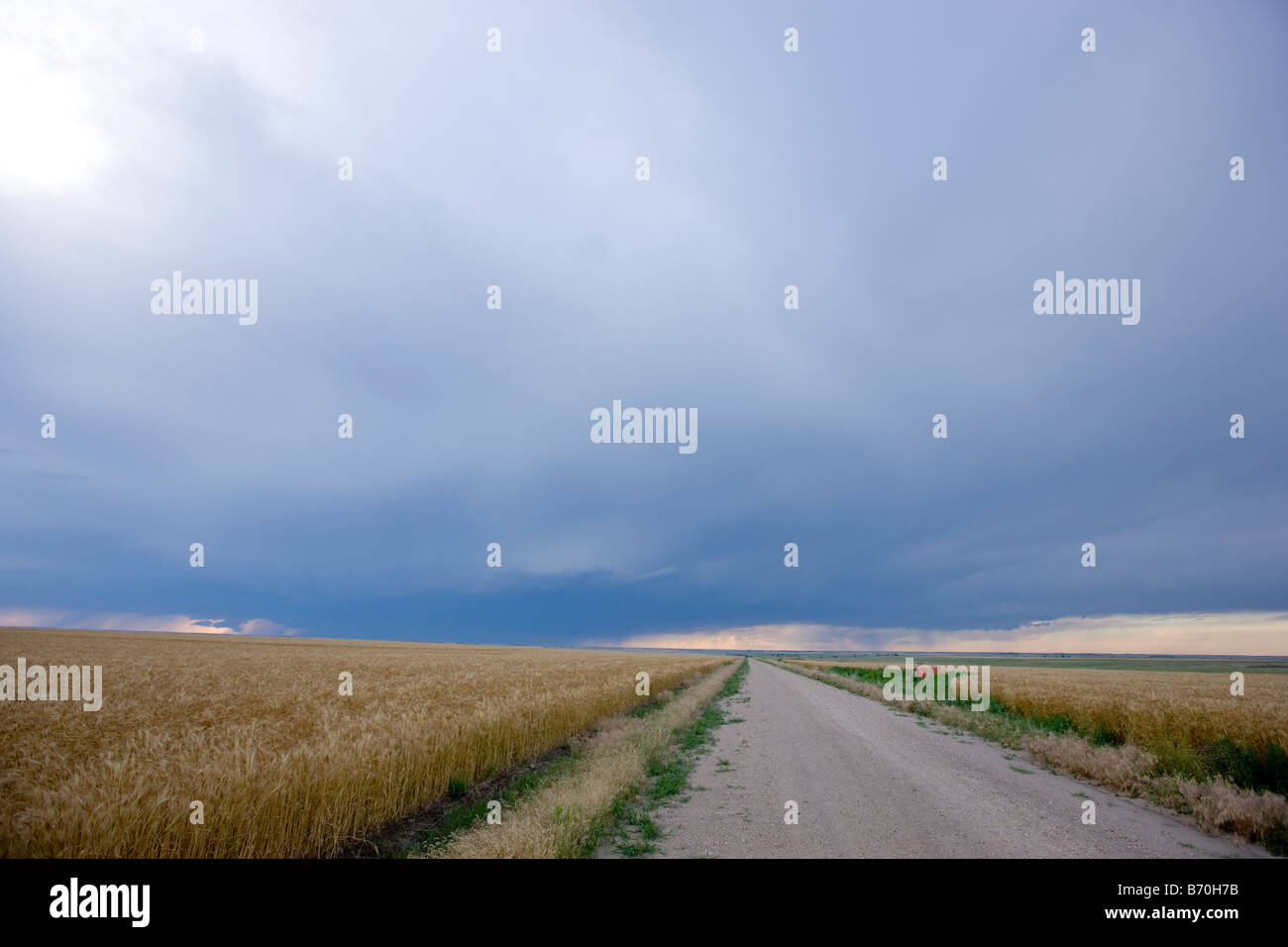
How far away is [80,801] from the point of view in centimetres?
579

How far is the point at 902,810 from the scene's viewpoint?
9.05 m

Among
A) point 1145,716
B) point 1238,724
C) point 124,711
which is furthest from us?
point 1145,716

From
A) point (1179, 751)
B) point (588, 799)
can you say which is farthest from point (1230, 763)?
point (588, 799)

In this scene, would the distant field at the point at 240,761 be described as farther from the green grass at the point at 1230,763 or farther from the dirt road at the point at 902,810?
the green grass at the point at 1230,763

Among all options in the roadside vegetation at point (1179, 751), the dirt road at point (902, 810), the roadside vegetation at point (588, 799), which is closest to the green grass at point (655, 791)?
the roadside vegetation at point (588, 799)

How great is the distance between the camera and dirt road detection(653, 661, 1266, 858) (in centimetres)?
741

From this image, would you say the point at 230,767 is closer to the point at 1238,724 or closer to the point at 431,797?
the point at 431,797

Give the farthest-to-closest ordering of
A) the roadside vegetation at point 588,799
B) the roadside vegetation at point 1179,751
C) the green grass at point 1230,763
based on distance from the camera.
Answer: the green grass at point 1230,763
the roadside vegetation at point 1179,751
the roadside vegetation at point 588,799

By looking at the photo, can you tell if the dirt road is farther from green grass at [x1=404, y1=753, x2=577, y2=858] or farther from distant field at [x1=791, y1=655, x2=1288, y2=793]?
green grass at [x1=404, y1=753, x2=577, y2=858]

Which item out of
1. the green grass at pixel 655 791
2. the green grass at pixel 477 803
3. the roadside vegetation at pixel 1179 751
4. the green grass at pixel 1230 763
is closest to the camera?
the green grass at pixel 655 791

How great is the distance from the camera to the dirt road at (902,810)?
7.41 meters
